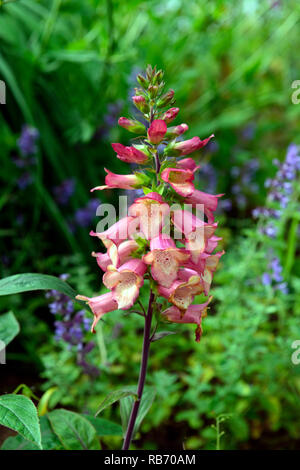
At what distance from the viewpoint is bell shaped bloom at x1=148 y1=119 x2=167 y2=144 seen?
28.9 inches

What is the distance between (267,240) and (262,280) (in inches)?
5.8

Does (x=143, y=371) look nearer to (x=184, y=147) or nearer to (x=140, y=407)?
(x=140, y=407)

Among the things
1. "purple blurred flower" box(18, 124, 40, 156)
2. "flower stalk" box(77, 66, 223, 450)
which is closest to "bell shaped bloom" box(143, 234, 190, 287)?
"flower stalk" box(77, 66, 223, 450)

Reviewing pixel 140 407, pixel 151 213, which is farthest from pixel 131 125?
pixel 140 407

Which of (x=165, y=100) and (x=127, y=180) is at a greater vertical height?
(x=165, y=100)

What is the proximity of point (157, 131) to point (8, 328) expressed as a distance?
535mm

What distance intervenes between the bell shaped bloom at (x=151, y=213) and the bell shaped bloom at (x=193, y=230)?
0.10 ft

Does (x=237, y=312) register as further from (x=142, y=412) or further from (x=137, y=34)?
(x=137, y=34)

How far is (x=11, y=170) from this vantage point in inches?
77.3

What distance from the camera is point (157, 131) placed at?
744mm

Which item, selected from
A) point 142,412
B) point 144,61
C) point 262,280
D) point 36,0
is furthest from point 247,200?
point 142,412

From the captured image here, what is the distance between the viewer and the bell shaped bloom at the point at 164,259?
0.72m

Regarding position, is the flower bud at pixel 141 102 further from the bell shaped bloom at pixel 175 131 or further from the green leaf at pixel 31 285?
the green leaf at pixel 31 285

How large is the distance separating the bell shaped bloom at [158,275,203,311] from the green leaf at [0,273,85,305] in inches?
7.6
